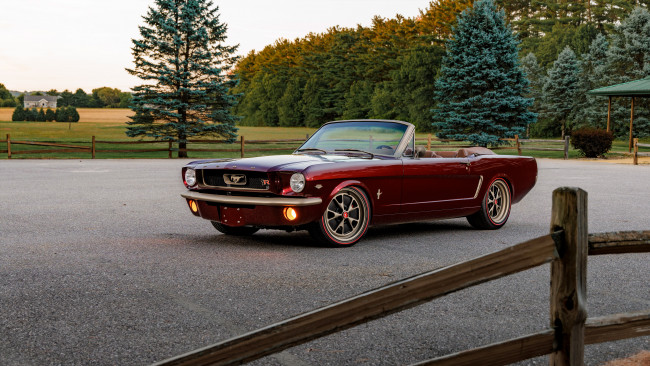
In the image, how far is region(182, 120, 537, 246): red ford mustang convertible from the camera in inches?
265

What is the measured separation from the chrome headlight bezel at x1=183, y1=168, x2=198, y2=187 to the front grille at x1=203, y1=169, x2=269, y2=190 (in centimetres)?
26

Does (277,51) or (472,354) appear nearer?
(472,354)

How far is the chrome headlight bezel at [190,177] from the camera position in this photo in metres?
7.54

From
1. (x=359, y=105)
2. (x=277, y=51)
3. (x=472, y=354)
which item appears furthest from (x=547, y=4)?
(x=472, y=354)

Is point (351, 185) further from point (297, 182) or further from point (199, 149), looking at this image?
point (199, 149)

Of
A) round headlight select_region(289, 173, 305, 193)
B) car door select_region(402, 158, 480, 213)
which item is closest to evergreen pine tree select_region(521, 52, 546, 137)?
car door select_region(402, 158, 480, 213)

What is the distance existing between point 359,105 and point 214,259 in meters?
74.6

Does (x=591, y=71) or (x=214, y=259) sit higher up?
(x=591, y=71)

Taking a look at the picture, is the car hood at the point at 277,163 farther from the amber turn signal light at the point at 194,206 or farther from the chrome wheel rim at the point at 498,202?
the chrome wheel rim at the point at 498,202

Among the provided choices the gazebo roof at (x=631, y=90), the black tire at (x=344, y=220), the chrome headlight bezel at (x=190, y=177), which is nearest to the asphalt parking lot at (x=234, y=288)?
the black tire at (x=344, y=220)

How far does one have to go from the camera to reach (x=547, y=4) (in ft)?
278

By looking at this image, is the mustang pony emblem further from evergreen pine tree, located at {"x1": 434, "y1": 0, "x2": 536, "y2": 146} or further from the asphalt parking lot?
evergreen pine tree, located at {"x1": 434, "y1": 0, "x2": 536, "y2": 146}

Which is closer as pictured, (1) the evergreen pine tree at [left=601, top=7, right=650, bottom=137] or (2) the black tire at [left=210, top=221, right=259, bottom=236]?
(2) the black tire at [left=210, top=221, right=259, bottom=236]

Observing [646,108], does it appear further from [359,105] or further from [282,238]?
[282,238]
